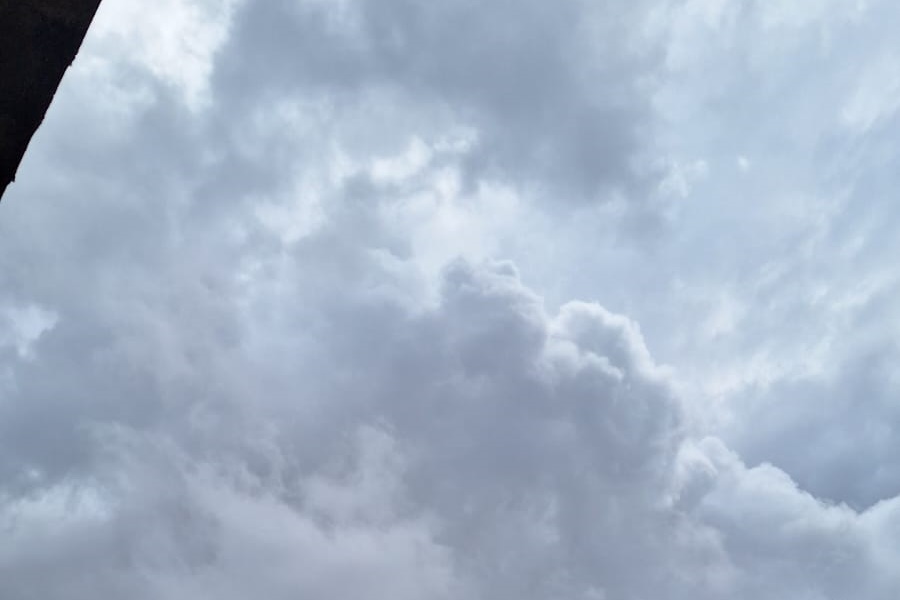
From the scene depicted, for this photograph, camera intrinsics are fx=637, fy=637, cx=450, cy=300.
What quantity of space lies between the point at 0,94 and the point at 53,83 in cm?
48

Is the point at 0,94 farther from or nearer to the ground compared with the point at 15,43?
nearer to the ground

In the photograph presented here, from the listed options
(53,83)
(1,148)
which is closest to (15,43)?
(53,83)

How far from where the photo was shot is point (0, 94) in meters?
6.16

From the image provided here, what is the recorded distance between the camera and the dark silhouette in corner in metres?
6.18

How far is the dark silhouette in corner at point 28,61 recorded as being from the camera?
6.18 metres

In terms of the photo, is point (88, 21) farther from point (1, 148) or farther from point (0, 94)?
point (1, 148)

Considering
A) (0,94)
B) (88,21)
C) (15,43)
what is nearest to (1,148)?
(0,94)

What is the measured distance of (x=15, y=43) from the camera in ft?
20.6

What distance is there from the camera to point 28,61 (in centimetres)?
634

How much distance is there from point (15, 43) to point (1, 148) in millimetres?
1079

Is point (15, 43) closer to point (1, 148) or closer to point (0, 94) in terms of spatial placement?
point (0, 94)

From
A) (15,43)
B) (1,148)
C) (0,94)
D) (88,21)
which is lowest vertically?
(1,148)

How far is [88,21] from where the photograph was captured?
6668mm

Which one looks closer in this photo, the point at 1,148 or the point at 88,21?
the point at 1,148
